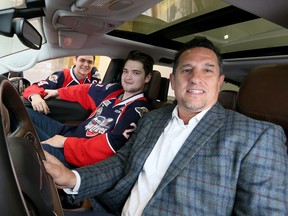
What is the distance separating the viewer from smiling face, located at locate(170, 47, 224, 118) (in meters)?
1.08

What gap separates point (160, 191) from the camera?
0.95 meters

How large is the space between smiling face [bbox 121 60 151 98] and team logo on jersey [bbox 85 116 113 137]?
214 mm

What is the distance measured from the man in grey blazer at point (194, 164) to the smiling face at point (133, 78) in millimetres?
480

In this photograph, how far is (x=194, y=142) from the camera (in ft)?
3.19

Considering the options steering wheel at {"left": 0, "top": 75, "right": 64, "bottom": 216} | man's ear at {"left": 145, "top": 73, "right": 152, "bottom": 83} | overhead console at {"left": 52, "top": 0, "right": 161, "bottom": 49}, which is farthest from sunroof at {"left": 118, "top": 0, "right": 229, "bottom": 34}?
steering wheel at {"left": 0, "top": 75, "right": 64, "bottom": 216}

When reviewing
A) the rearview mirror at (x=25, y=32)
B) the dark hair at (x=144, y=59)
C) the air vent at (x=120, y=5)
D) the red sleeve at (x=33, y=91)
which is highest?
the air vent at (x=120, y=5)

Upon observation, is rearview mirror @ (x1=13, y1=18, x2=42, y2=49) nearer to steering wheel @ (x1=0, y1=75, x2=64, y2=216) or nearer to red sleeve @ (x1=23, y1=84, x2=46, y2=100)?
steering wheel @ (x1=0, y1=75, x2=64, y2=216)

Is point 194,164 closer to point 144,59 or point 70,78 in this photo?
point 144,59

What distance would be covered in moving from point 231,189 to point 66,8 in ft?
4.08

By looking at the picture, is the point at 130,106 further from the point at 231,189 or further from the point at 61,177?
the point at 231,189

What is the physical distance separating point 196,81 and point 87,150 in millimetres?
696

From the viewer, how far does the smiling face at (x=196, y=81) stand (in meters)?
1.08

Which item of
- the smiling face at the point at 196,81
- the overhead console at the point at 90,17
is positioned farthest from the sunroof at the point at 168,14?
the smiling face at the point at 196,81

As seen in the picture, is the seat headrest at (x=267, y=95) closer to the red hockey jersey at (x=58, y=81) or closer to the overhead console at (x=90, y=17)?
the overhead console at (x=90, y=17)
